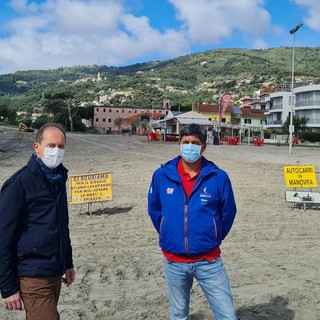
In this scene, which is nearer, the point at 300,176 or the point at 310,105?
the point at 300,176

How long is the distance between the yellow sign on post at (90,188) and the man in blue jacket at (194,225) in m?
6.16

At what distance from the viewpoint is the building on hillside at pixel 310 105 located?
7125 centimetres

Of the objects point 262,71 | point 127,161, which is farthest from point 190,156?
point 262,71

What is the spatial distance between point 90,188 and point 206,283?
6503mm

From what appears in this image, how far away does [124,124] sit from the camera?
97.5 m

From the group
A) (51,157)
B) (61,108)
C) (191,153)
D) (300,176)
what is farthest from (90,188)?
(61,108)

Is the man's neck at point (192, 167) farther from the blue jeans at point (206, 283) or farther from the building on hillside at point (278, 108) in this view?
the building on hillside at point (278, 108)

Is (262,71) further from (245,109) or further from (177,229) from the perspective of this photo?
(177,229)

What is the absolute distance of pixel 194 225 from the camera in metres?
2.84

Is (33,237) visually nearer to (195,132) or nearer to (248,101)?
(195,132)

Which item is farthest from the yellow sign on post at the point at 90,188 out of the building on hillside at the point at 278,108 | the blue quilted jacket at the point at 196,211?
the building on hillside at the point at 278,108

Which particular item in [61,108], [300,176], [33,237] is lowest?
[300,176]

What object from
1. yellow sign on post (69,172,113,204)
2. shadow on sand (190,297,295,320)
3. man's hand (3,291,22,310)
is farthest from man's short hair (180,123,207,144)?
yellow sign on post (69,172,113,204)

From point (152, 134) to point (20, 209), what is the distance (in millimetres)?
43062
